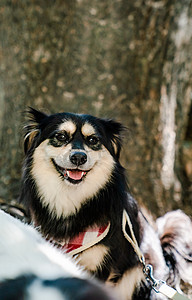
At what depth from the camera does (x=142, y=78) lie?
11.0ft

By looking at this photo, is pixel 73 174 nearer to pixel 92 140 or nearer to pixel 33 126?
pixel 92 140

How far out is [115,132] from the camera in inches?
104

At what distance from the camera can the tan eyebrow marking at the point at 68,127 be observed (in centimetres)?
239

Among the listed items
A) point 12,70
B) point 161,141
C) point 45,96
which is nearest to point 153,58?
point 161,141

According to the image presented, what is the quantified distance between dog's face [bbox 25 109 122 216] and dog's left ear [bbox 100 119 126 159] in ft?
0.24

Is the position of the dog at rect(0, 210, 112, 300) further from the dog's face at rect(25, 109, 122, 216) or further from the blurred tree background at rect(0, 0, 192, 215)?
the blurred tree background at rect(0, 0, 192, 215)

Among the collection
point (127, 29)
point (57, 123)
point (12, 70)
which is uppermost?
point (127, 29)

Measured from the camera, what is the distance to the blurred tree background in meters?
3.25

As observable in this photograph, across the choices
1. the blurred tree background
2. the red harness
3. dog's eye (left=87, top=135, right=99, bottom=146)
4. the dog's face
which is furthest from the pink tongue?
the blurred tree background

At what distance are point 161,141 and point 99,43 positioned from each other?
3.85 feet

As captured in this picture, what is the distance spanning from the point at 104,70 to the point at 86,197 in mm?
1428

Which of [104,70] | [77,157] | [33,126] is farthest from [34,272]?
[104,70]

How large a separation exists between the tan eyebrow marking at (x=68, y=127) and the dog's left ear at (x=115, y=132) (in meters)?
0.30

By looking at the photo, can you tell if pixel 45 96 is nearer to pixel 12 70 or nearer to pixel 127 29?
pixel 12 70
